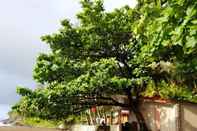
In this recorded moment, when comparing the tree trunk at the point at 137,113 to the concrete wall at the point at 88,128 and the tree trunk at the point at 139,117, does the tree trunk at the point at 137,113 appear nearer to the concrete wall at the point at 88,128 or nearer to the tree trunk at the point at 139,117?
the tree trunk at the point at 139,117

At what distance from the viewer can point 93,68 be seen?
20.8 m

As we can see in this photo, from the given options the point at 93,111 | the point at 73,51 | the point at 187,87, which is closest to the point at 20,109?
the point at 73,51

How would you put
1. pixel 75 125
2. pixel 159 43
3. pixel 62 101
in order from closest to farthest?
pixel 159 43 → pixel 62 101 → pixel 75 125

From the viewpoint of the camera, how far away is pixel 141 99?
23.1 meters

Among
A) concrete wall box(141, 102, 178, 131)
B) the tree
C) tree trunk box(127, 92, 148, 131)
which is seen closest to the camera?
the tree

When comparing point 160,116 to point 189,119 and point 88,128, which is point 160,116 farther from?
point 88,128

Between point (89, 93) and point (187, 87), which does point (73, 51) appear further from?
point (187, 87)

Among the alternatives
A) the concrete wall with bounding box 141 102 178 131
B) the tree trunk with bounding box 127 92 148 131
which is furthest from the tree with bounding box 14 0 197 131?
the concrete wall with bounding box 141 102 178 131

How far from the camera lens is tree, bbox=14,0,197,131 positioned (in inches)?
783

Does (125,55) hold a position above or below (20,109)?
above

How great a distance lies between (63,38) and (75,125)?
35.1ft

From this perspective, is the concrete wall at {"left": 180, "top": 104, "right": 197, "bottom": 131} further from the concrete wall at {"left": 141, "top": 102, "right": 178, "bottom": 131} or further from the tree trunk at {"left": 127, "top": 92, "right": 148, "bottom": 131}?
the tree trunk at {"left": 127, "top": 92, "right": 148, "bottom": 131}

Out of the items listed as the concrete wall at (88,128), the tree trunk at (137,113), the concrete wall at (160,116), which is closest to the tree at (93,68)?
the tree trunk at (137,113)

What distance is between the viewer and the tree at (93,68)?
19891mm
